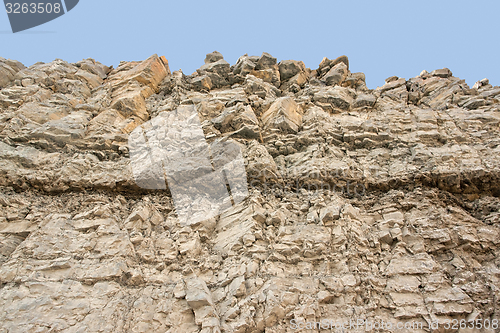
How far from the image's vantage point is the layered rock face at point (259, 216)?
19.8 feet

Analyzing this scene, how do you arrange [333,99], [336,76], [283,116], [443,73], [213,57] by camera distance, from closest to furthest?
[283,116], [333,99], [336,76], [443,73], [213,57]

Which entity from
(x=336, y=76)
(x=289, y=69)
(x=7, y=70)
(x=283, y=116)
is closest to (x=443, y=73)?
(x=336, y=76)

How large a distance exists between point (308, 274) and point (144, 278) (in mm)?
3992

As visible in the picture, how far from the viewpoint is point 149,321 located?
19.6ft

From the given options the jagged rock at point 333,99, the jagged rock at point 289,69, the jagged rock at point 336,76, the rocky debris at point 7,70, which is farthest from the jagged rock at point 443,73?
the rocky debris at point 7,70

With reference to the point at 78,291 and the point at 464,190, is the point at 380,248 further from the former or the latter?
the point at 78,291

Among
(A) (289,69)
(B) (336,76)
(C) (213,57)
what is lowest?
(B) (336,76)

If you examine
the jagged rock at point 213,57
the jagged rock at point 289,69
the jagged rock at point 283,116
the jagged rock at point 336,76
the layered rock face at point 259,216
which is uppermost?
the jagged rock at point 213,57

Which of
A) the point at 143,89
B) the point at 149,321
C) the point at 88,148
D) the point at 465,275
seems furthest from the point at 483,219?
the point at 143,89

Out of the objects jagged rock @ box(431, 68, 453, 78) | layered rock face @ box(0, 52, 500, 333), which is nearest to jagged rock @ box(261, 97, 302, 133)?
layered rock face @ box(0, 52, 500, 333)

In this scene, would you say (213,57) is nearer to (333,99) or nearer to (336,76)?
(336,76)

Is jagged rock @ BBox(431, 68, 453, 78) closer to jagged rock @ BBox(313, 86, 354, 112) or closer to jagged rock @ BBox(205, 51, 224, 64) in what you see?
jagged rock @ BBox(313, 86, 354, 112)

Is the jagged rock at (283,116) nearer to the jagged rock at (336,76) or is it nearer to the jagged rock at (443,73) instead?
the jagged rock at (336,76)

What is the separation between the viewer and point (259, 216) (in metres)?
7.85
